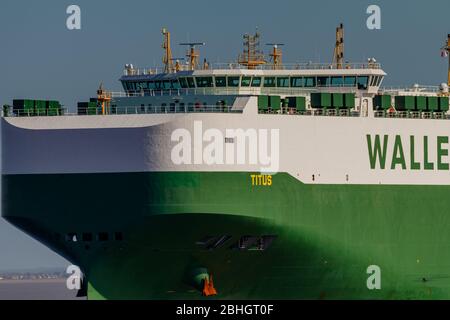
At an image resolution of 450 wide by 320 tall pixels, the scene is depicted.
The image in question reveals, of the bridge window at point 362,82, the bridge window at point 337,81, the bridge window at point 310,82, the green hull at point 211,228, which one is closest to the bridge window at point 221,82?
the bridge window at point 310,82

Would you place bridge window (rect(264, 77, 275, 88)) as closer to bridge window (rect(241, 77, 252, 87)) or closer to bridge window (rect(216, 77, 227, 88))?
bridge window (rect(241, 77, 252, 87))

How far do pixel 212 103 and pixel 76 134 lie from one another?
7.36 m

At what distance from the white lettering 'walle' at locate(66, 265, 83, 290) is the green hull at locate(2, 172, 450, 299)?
7.85 feet

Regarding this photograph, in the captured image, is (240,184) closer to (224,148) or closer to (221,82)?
(224,148)

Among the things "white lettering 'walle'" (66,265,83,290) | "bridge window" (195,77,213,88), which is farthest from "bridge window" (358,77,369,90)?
"white lettering 'walle'" (66,265,83,290)

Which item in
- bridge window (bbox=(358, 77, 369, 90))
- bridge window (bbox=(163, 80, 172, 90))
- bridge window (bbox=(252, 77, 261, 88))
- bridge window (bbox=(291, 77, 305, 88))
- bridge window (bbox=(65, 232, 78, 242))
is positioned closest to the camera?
bridge window (bbox=(65, 232, 78, 242))

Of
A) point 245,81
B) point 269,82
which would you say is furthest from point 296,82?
point 245,81

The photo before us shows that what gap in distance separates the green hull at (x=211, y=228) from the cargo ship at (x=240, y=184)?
0.20ft

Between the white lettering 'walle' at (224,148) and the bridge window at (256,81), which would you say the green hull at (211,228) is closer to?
the white lettering 'walle' at (224,148)

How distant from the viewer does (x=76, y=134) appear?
84500 millimetres

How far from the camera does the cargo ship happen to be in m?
83.9

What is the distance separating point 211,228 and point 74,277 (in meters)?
10.2

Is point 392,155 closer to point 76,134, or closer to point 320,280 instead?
point 320,280

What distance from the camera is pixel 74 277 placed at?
92188 millimetres
